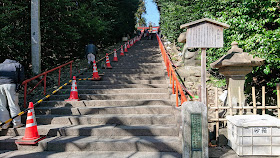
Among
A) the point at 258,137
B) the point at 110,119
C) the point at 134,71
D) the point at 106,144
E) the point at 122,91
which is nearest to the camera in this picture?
the point at 258,137

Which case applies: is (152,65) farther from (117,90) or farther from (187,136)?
(187,136)

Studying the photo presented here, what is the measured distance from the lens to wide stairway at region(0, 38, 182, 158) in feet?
13.9

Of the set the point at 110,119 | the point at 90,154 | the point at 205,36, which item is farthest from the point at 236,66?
the point at 90,154

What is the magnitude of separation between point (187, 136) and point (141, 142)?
1072 mm

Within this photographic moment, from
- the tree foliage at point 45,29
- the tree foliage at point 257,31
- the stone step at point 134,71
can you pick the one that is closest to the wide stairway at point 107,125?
the stone step at point 134,71

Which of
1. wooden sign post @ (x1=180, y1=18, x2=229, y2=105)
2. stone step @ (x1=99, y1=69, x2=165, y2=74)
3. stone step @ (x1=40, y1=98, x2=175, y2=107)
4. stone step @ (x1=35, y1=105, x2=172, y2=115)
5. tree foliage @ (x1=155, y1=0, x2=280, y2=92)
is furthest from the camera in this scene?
stone step @ (x1=99, y1=69, x2=165, y2=74)

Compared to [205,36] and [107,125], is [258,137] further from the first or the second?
[107,125]

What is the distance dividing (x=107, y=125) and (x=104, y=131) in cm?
33

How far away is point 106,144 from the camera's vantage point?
14.1 feet

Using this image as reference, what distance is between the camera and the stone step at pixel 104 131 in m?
4.68

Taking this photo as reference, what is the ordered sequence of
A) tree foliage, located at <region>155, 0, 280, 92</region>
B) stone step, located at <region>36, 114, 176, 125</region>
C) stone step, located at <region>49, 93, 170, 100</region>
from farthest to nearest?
stone step, located at <region>49, 93, 170, 100</region> < tree foliage, located at <region>155, 0, 280, 92</region> < stone step, located at <region>36, 114, 176, 125</region>

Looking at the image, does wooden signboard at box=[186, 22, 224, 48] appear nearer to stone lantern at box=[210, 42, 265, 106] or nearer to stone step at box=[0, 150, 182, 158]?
stone lantern at box=[210, 42, 265, 106]

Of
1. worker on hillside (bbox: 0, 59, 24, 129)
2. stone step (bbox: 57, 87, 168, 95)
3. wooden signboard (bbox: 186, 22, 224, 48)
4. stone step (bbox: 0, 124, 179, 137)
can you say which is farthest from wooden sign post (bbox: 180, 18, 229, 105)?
worker on hillside (bbox: 0, 59, 24, 129)

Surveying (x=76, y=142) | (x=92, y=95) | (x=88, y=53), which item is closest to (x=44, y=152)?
(x=76, y=142)
